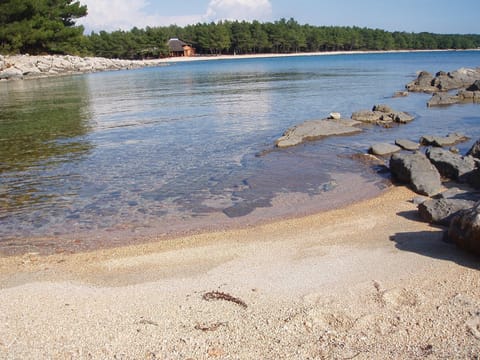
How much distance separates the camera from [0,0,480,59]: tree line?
64.8 meters

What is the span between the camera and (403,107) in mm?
22031

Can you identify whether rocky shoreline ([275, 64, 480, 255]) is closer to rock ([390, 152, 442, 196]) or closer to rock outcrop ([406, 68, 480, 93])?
rock ([390, 152, 442, 196])

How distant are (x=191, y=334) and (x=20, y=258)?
136 inches

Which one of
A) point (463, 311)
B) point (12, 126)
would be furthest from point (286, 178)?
point (12, 126)

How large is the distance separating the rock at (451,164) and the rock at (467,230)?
13.8 ft

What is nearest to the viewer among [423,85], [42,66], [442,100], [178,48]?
[442,100]

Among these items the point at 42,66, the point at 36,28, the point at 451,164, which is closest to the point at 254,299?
the point at 451,164

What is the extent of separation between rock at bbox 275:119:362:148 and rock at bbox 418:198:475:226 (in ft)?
22.4

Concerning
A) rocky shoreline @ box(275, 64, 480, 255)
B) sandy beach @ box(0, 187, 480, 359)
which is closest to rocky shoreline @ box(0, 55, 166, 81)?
rocky shoreline @ box(275, 64, 480, 255)

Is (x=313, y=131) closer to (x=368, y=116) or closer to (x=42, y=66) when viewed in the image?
(x=368, y=116)

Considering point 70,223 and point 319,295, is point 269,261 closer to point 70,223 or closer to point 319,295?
point 319,295

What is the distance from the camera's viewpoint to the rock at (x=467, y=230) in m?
5.20

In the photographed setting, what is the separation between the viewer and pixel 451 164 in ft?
31.6

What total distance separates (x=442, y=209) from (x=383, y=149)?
5528 millimetres
